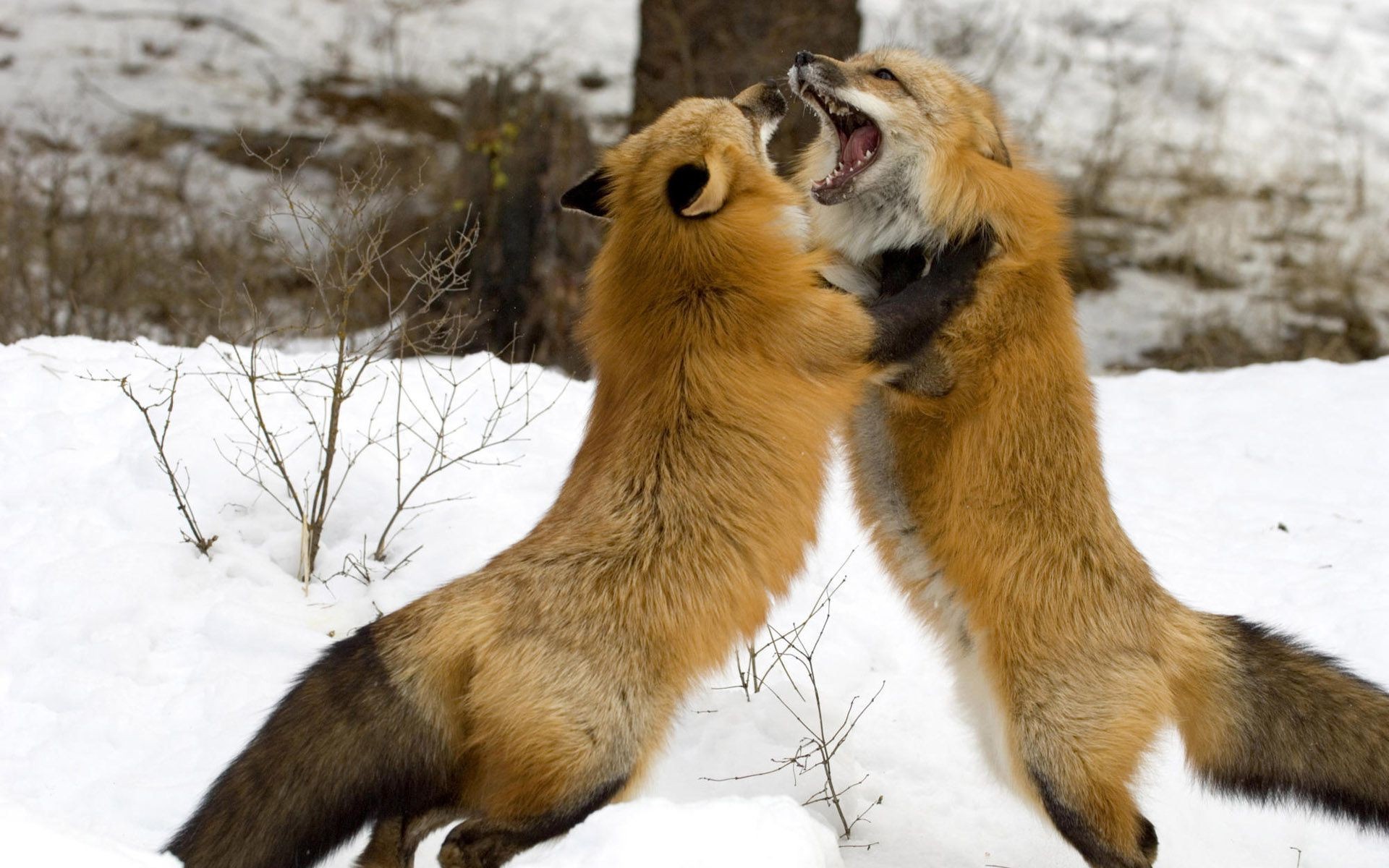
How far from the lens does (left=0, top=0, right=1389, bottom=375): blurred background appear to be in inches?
399

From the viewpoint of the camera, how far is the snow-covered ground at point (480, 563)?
4789 mm

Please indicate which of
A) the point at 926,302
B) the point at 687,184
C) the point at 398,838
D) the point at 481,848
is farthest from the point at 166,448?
the point at 926,302

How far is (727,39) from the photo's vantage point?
1034cm

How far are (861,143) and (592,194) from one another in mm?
1184

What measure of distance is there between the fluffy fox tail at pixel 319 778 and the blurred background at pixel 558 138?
5.85 metres

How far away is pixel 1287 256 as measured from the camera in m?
13.4

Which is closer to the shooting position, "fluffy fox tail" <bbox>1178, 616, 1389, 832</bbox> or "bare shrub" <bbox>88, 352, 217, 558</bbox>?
"fluffy fox tail" <bbox>1178, 616, 1389, 832</bbox>

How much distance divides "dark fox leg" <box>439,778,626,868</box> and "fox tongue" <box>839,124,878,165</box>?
291cm

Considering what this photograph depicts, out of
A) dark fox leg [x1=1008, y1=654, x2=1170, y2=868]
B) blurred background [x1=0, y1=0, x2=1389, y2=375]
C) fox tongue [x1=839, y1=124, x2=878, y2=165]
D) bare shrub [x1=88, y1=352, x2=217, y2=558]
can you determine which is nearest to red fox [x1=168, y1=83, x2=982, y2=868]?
fox tongue [x1=839, y1=124, x2=878, y2=165]

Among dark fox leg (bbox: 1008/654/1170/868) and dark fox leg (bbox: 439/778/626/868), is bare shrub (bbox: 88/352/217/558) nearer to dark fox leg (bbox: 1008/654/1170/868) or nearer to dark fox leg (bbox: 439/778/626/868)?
dark fox leg (bbox: 439/778/626/868)

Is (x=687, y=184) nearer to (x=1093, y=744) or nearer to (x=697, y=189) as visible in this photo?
(x=697, y=189)

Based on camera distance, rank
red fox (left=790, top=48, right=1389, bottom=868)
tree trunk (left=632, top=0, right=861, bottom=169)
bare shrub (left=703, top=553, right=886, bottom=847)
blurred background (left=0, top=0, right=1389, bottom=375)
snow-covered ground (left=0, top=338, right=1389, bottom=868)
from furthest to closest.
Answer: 1. tree trunk (left=632, top=0, right=861, bottom=169)
2. blurred background (left=0, top=0, right=1389, bottom=375)
3. bare shrub (left=703, top=553, right=886, bottom=847)
4. snow-covered ground (left=0, top=338, right=1389, bottom=868)
5. red fox (left=790, top=48, right=1389, bottom=868)

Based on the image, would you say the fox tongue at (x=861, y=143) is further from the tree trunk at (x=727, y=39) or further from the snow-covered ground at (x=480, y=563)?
the tree trunk at (x=727, y=39)

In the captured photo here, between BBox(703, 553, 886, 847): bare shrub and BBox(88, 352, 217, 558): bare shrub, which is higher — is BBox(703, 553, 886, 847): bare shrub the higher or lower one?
the lower one
